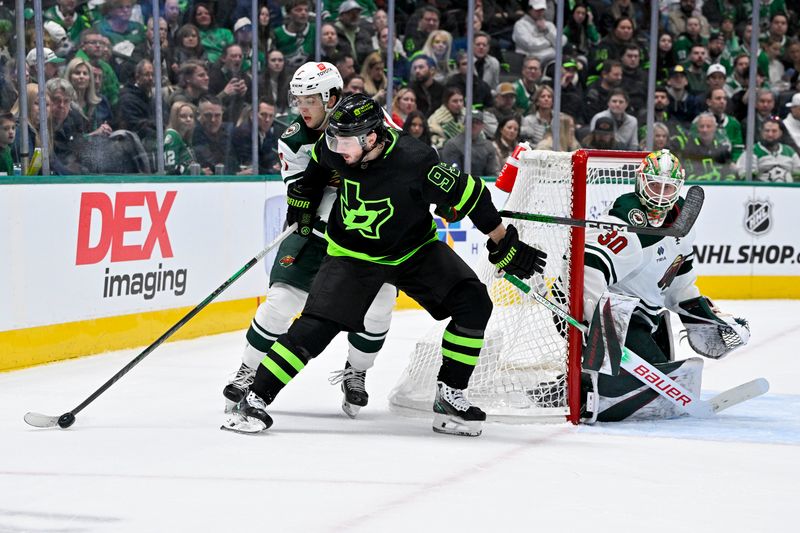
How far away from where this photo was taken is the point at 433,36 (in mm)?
7629

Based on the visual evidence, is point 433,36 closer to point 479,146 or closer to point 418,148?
point 479,146

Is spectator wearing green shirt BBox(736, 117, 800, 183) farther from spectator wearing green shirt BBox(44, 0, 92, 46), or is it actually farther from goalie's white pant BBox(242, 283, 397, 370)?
goalie's white pant BBox(242, 283, 397, 370)

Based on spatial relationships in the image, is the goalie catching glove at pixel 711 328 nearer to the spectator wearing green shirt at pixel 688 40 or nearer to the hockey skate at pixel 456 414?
the hockey skate at pixel 456 414

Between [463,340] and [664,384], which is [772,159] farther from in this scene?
[463,340]

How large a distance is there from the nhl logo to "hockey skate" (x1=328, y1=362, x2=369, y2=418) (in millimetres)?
4508

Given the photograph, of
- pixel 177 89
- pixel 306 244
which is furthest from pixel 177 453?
pixel 177 89

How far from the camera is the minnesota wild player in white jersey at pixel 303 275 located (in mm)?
3855

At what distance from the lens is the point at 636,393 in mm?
3928

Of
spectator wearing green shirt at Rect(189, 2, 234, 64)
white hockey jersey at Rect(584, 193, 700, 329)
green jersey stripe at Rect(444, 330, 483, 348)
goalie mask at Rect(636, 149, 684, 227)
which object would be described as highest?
spectator wearing green shirt at Rect(189, 2, 234, 64)

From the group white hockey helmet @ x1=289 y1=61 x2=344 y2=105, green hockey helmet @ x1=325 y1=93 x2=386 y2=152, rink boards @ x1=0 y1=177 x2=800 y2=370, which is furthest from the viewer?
rink boards @ x1=0 y1=177 x2=800 y2=370

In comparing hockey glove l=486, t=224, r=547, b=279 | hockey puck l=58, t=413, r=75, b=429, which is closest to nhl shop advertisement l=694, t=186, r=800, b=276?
hockey glove l=486, t=224, r=547, b=279

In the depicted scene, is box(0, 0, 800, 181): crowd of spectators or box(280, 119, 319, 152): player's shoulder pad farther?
box(0, 0, 800, 181): crowd of spectators

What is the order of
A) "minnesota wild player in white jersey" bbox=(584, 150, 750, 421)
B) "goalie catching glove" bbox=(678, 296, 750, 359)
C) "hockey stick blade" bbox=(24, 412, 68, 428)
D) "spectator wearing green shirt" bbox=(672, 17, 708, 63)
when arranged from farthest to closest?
"spectator wearing green shirt" bbox=(672, 17, 708, 63) → "goalie catching glove" bbox=(678, 296, 750, 359) → "minnesota wild player in white jersey" bbox=(584, 150, 750, 421) → "hockey stick blade" bbox=(24, 412, 68, 428)

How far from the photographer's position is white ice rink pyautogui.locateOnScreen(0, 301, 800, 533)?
270 centimetres
